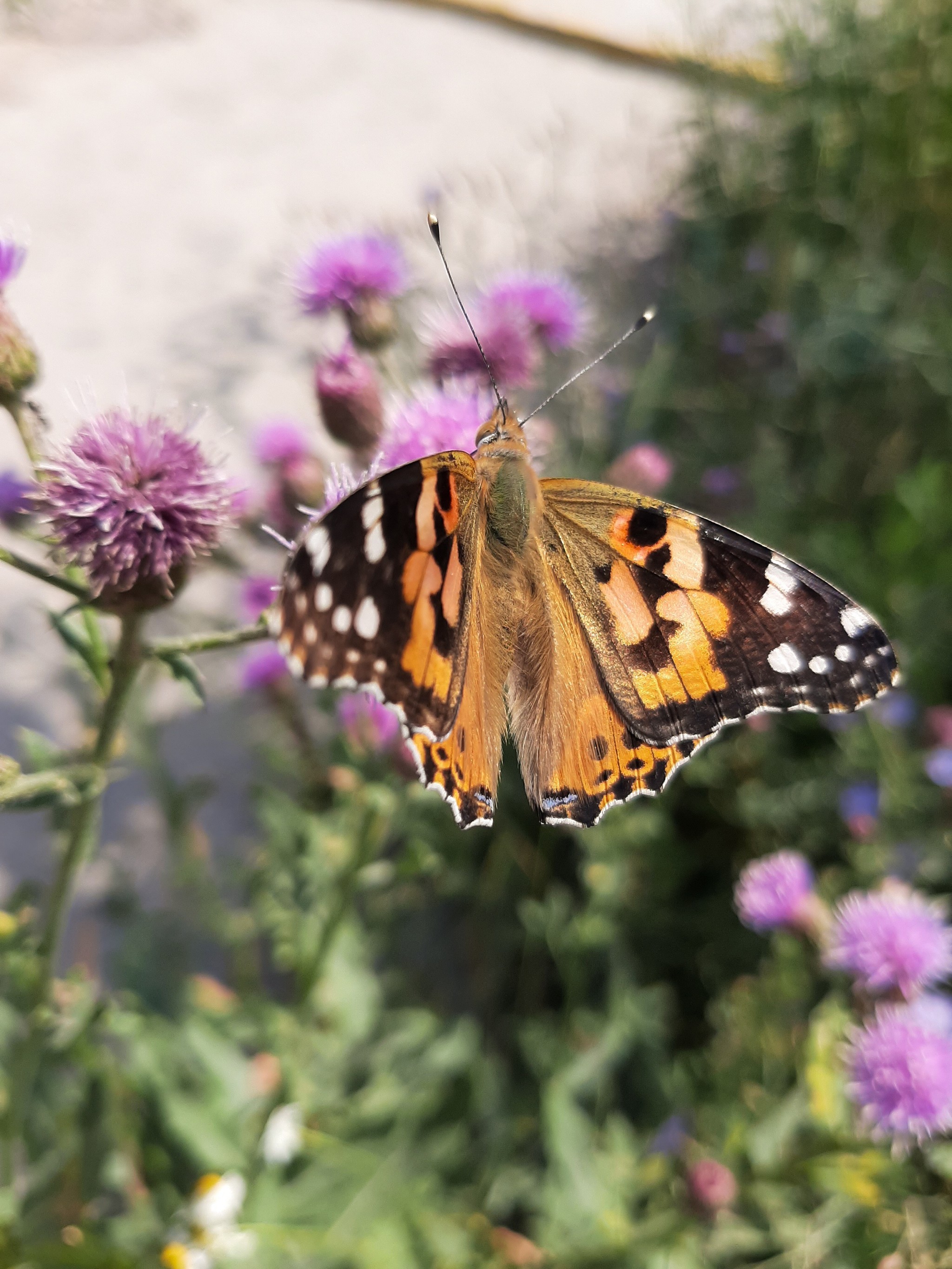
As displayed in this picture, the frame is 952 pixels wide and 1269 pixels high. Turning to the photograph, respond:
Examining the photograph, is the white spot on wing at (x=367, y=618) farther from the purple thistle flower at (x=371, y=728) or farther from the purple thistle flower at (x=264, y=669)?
the purple thistle flower at (x=264, y=669)

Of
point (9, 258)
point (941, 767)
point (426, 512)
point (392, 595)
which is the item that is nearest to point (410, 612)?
point (392, 595)

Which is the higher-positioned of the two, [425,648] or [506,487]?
[506,487]

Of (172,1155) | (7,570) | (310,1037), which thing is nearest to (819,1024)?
(310,1037)

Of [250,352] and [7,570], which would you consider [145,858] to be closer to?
[7,570]

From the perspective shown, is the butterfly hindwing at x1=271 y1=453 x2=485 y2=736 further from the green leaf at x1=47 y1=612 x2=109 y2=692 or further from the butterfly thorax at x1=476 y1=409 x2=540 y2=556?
the green leaf at x1=47 y1=612 x2=109 y2=692

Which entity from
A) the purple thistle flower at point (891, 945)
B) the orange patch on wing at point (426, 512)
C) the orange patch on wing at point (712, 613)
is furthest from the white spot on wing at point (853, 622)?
the purple thistle flower at point (891, 945)

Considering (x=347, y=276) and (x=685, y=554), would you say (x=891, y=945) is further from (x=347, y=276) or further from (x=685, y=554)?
(x=347, y=276)

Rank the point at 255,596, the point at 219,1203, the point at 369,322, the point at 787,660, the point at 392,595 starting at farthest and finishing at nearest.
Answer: the point at 255,596
the point at 369,322
the point at 219,1203
the point at 787,660
the point at 392,595
